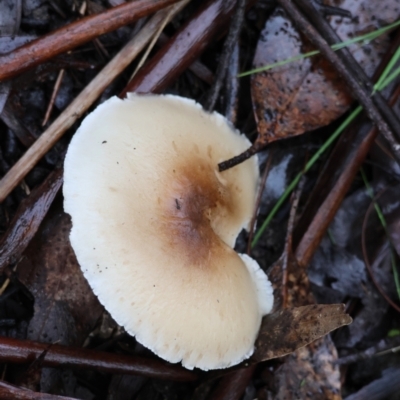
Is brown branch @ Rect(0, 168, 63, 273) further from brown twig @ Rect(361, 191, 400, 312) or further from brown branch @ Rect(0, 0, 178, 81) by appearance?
brown twig @ Rect(361, 191, 400, 312)

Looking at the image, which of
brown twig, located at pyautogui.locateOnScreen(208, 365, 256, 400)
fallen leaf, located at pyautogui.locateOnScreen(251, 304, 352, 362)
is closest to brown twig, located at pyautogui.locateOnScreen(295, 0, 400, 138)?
fallen leaf, located at pyautogui.locateOnScreen(251, 304, 352, 362)

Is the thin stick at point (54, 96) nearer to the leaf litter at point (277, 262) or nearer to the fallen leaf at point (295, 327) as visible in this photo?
the leaf litter at point (277, 262)

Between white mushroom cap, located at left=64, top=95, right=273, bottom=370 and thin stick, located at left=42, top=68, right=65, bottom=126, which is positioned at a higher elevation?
thin stick, located at left=42, top=68, right=65, bottom=126

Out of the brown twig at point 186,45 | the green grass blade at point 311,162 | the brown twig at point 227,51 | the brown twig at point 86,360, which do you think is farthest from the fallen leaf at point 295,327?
the brown twig at point 186,45

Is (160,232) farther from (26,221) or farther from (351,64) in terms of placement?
(351,64)

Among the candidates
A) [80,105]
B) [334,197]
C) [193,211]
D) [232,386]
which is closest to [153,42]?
[80,105]
